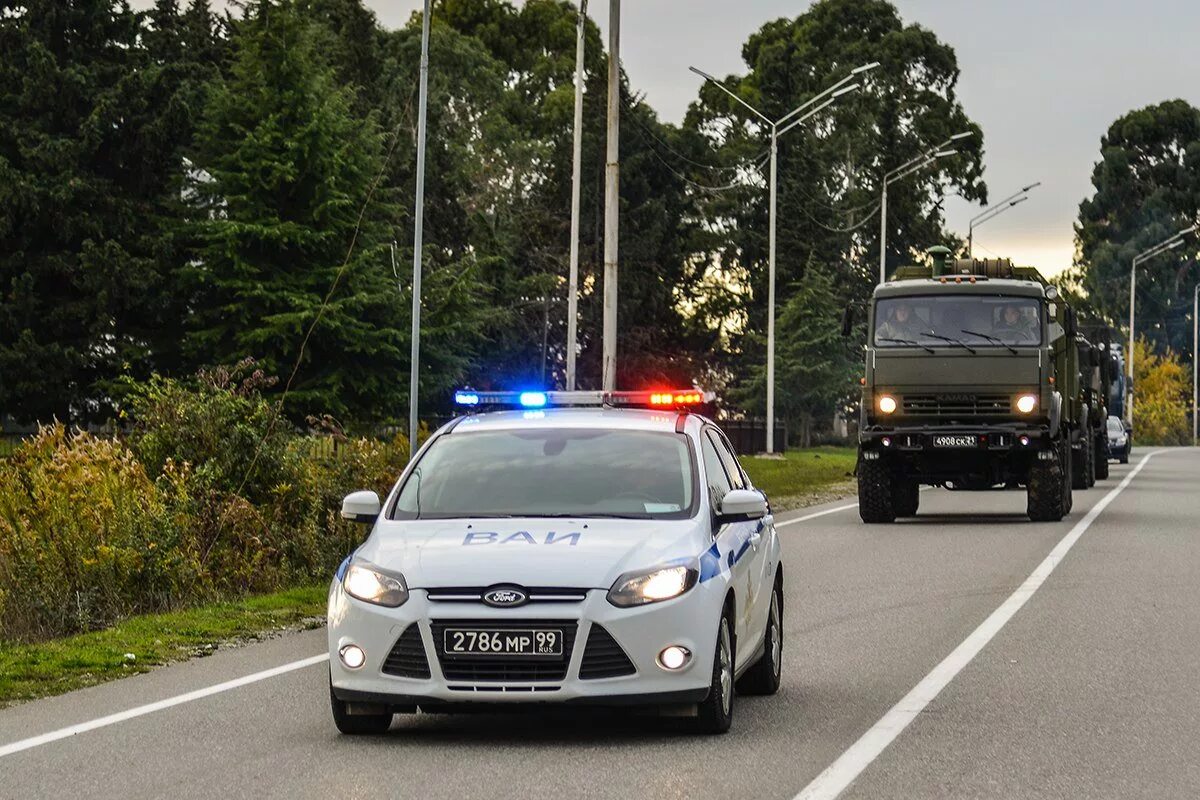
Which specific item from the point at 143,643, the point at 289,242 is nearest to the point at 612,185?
the point at 289,242

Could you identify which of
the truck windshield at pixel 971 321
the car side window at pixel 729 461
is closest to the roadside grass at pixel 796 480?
the truck windshield at pixel 971 321

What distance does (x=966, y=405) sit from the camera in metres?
28.5

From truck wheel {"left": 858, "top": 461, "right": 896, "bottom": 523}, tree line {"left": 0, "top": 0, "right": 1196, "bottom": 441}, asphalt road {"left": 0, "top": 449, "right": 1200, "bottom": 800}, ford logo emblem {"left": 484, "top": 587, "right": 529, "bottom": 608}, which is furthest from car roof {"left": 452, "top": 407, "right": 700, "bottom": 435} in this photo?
truck wheel {"left": 858, "top": 461, "right": 896, "bottom": 523}

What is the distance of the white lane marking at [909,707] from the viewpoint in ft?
28.7

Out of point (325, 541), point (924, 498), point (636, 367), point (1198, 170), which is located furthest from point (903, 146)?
point (325, 541)

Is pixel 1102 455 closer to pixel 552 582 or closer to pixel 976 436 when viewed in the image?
pixel 976 436

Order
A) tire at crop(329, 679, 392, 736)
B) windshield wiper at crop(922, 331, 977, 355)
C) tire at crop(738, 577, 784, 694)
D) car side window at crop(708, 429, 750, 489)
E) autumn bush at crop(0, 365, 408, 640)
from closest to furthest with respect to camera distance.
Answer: tire at crop(329, 679, 392, 736) < tire at crop(738, 577, 784, 694) < car side window at crop(708, 429, 750, 489) < autumn bush at crop(0, 365, 408, 640) < windshield wiper at crop(922, 331, 977, 355)

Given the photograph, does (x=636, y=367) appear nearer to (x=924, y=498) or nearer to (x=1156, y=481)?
(x=1156, y=481)

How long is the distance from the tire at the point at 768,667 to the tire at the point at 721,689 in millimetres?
1220

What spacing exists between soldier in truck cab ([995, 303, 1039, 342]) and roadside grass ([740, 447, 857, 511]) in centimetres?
652

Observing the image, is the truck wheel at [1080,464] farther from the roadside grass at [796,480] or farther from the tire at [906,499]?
the tire at [906,499]

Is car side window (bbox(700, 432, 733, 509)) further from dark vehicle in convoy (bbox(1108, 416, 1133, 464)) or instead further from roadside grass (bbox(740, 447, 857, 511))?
dark vehicle in convoy (bbox(1108, 416, 1133, 464))

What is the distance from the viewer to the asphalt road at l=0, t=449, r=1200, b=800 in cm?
877

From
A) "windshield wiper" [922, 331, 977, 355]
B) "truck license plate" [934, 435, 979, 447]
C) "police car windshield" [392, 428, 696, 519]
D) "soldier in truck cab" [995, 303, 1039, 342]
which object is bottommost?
"police car windshield" [392, 428, 696, 519]
